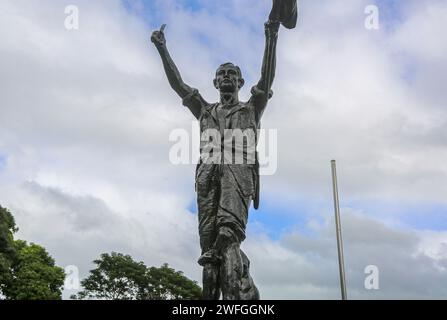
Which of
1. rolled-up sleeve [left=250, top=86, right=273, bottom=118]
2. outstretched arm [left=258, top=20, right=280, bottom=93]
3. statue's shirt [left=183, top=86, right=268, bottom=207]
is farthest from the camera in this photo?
rolled-up sleeve [left=250, top=86, right=273, bottom=118]

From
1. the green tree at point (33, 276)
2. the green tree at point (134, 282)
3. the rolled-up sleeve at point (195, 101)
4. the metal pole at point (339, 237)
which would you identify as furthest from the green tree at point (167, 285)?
the rolled-up sleeve at point (195, 101)

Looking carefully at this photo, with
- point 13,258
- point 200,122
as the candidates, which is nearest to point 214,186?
point 200,122

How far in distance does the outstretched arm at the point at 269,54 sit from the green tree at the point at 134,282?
86.4 feet

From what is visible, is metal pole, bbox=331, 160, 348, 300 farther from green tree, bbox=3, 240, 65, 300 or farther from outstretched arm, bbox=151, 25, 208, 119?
green tree, bbox=3, 240, 65, 300

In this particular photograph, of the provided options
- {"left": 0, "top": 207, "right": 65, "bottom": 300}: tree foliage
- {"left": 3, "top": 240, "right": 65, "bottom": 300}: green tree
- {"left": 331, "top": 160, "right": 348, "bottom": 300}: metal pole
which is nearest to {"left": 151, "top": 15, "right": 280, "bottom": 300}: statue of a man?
{"left": 331, "top": 160, "right": 348, "bottom": 300}: metal pole

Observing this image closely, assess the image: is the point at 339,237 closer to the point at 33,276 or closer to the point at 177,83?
the point at 177,83

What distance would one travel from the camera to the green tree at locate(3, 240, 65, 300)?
31531 millimetres

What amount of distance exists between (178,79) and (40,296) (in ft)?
90.2

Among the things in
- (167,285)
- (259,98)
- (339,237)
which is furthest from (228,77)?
(167,285)

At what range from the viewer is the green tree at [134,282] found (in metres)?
32.5

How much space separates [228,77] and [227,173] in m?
1.60

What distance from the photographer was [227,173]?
24.6 feet

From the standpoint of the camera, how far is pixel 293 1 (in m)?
7.76
